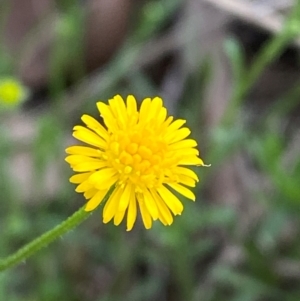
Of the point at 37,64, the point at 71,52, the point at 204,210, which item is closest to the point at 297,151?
the point at 204,210

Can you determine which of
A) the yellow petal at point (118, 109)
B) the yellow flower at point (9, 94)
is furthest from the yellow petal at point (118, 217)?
the yellow flower at point (9, 94)

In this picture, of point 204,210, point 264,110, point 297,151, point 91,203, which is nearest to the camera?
point 91,203

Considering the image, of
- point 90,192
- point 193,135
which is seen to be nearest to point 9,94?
point 193,135

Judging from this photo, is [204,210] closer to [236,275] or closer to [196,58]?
[236,275]

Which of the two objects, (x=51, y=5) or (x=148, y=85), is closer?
(x=148, y=85)

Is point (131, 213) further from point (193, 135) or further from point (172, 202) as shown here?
point (193, 135)

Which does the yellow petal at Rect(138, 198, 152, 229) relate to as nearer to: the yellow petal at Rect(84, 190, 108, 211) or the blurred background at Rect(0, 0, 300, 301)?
the yellow petal at Rect(84, 190, 108, 211)
